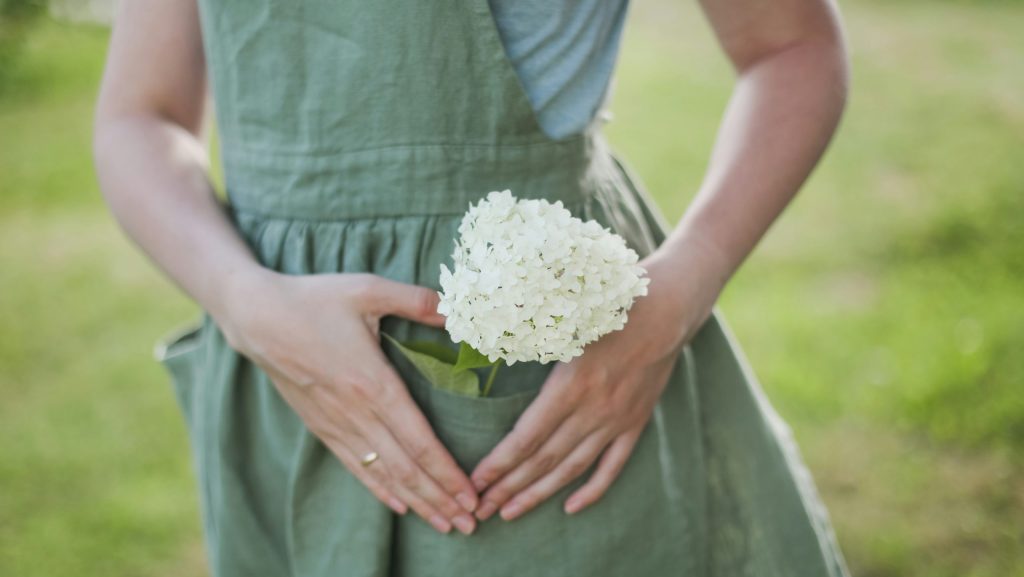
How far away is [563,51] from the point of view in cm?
136

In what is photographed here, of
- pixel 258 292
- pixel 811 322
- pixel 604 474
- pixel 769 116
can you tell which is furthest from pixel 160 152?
pixel 811 322

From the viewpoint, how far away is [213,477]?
1.50 m

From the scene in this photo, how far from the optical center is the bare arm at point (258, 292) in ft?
4.09

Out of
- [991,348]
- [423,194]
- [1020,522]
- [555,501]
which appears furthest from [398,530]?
[991,348]

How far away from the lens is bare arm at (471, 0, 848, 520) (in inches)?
50.5

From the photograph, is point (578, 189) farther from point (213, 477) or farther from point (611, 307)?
point (213, 477)

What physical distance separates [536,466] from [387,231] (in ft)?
1.24

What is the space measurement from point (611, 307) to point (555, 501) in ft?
1.15

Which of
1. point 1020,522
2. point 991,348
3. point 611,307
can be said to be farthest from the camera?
point 991,348

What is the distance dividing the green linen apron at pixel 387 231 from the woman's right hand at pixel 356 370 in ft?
0.19

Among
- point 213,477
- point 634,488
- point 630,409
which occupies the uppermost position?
point 630,409

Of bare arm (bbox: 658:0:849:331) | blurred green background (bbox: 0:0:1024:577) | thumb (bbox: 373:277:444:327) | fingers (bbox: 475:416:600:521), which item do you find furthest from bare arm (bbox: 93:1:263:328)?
blurred green background (bbox: 0:0:1024:577)

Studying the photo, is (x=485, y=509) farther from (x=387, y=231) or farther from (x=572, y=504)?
(x=387, y=231)

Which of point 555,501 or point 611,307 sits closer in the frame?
point 611,307
